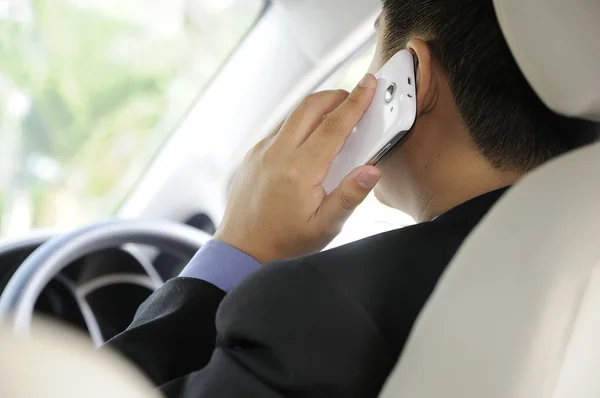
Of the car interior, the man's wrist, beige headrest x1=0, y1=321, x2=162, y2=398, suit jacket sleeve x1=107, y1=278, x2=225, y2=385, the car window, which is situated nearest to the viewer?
beige headrest x1=0, y1=321, x2=162, y2=398

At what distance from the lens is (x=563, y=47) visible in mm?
651

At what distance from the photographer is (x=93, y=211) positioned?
202 centimetres

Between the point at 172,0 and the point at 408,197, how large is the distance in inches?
40.9

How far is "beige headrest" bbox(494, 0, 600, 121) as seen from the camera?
65 cm

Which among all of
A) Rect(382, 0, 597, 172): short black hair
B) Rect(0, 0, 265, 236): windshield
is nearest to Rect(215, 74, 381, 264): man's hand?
Rect(382, 0, 597, 172): short black hair

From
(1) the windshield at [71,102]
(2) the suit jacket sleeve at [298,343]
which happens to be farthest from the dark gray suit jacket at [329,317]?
(1) the windshield at [71,102]

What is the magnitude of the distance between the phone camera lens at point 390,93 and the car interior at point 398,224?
0.17 m

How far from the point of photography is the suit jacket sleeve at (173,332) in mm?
788

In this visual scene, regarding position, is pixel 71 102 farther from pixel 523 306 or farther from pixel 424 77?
pixel 523 306

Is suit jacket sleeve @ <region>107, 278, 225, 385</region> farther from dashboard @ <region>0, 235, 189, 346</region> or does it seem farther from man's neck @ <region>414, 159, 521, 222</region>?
dashboard @ <region>0, 235, 189, 346</region>

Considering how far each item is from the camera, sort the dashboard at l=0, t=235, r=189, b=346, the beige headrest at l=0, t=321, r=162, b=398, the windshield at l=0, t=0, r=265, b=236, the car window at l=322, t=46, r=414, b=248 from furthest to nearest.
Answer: the windshield at l=0, t=0, r=265, b=236 < the car window at l=322, t=46, r=414, b=248 < the dashboard at l=0, t=235, r=189, b=346 < the beige headrest at l=0, t=321, r=162, b=398

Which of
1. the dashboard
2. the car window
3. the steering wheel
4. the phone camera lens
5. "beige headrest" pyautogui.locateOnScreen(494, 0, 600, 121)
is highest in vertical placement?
"beige headrest" pyautogui.locateOnScreen(494, 0, 600, 121)

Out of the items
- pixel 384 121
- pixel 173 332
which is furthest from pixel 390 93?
pixel 173 332

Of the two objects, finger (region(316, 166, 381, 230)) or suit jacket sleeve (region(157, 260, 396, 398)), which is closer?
suit jacket sleeve (region(157, 260, 396, 398))
